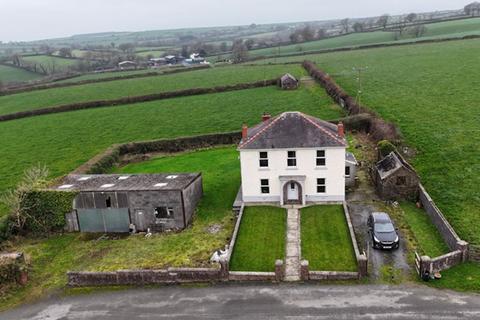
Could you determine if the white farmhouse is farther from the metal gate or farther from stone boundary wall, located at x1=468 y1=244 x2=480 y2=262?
stone boundary wall, located at x1=468 y1=244 x2=480 y2=262

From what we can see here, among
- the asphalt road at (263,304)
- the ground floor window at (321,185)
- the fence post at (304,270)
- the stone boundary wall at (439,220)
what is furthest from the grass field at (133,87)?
the fence post at (304,270)

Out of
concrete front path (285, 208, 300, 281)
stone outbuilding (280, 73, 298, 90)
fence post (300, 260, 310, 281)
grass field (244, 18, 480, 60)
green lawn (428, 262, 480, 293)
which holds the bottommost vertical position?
green lawn (428, 262, 480, 293)

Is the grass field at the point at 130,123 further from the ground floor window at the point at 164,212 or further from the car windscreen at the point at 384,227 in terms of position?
the car windscreen at the point at 384,227

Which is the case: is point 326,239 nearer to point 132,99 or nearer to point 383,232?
point 383,232

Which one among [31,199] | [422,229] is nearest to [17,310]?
[31,199]

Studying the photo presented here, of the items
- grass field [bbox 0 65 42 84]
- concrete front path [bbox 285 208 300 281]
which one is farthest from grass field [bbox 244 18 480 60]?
concrete front path [bbox 285 208 300 281]

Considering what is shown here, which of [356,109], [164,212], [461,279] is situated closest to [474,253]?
[461,279]

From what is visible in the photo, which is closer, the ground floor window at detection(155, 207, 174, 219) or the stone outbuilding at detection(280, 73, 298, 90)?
the ground floor window at detection(155, 207, 174, 219)
